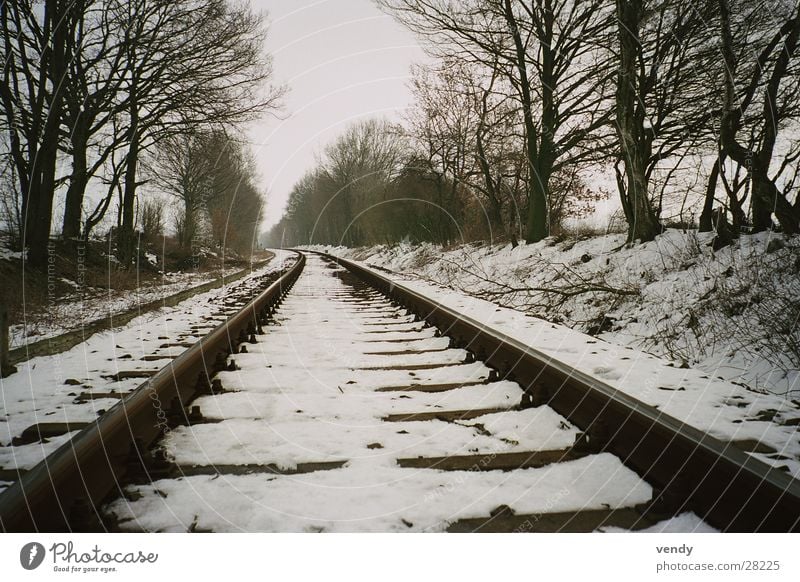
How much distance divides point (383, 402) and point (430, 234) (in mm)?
18515

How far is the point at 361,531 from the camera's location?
52.2 inches

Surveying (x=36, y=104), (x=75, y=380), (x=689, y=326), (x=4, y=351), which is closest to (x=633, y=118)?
(x=689, y=326)

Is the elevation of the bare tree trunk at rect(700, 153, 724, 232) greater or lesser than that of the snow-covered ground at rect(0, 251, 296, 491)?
greater

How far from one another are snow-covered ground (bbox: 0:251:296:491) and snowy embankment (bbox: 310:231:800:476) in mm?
2710

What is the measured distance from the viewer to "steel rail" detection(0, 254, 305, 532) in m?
1.16

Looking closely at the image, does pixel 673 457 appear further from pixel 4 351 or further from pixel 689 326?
pixel 4 351

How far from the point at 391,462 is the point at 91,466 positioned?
3.40 ft

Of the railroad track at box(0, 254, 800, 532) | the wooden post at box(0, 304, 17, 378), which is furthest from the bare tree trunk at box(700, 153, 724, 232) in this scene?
the wooden post at box(0, 304, 17, 378)

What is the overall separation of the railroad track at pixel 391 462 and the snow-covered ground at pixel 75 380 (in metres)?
0.34

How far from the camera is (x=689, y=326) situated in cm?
407

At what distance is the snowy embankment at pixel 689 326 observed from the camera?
1957 millimetres

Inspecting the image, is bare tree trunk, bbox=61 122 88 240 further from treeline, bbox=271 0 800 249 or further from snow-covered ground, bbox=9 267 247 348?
treeline, bbox=271 0 800 249

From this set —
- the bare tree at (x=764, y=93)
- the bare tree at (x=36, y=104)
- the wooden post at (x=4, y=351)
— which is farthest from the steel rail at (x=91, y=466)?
the bare tree at (x=36, y=104)
